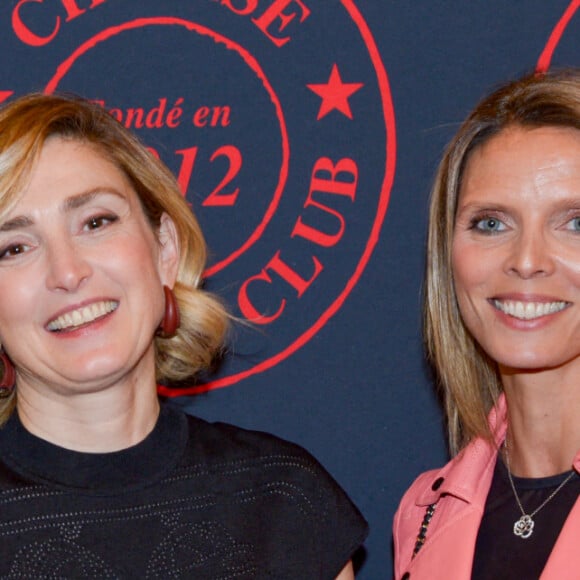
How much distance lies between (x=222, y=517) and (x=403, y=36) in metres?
1.09

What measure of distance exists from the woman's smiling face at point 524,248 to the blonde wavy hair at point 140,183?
49cm

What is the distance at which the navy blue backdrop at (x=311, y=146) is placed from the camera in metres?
2.32

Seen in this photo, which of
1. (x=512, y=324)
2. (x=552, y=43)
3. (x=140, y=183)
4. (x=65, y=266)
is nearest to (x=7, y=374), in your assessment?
(x=65, y=266)

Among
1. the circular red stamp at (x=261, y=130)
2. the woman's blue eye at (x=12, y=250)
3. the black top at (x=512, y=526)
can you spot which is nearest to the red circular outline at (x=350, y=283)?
the circular red stamp at (x=261, y=130)

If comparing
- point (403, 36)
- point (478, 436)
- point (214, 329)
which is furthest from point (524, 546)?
point (403, 36)

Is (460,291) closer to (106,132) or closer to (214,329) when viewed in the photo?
(214,329)

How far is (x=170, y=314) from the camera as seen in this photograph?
6.55 ft

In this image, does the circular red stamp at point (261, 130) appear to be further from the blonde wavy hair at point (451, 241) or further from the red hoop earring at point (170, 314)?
the red hoop earring at point (170, 314)

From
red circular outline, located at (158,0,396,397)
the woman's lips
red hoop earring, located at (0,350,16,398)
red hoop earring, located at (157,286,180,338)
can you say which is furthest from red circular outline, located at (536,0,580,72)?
red hoop earring, located at (0,350,16,398)

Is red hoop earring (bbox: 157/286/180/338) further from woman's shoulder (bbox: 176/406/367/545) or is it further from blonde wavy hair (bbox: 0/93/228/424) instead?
woman's shoulder (bbox: 176/406/367/545)

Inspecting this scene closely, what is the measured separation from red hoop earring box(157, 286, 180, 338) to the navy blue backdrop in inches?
14.5

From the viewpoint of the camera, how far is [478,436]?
86.5 inches

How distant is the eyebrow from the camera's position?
1.80 metres

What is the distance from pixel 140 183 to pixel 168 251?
0.14 meters
